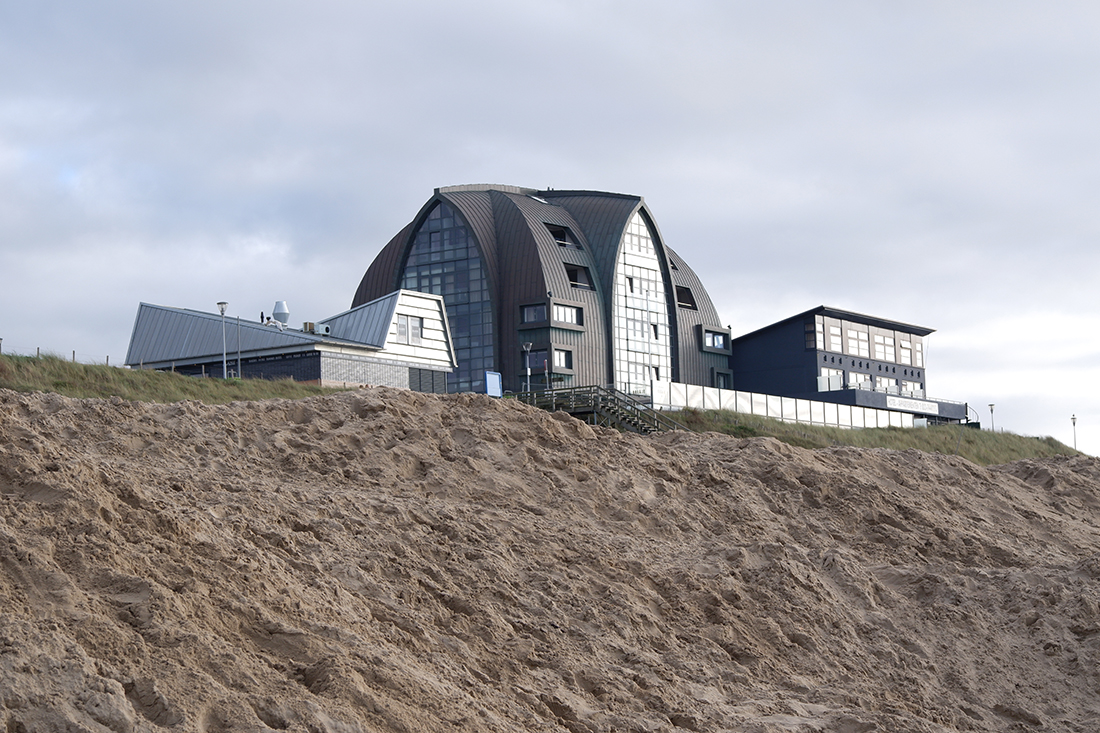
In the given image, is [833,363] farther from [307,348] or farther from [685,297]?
[307,348]

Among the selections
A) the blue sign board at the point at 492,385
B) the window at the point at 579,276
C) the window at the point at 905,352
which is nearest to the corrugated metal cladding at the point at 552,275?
the window at the point at 579,276

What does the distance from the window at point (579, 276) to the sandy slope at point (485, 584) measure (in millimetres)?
53274

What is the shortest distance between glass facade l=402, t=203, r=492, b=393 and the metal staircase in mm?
33183

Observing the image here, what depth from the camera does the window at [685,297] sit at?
80931 millimetres

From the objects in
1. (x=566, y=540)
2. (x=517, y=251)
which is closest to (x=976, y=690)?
(x=566, y=540)

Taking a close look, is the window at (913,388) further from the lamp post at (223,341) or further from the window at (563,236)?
the lamp post at (223,341)

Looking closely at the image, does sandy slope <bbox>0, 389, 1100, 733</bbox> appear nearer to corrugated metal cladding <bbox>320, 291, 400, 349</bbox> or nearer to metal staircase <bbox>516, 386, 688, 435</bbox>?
metal staircase <bbox>516, 386, 688, 435</bbox>

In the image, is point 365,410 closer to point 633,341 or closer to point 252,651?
point 252,651

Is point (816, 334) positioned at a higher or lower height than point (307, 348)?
higher

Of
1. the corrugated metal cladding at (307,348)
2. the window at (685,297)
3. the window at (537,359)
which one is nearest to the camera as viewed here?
the corrugated metal cladding at (307,348)

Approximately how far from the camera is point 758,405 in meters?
49.4

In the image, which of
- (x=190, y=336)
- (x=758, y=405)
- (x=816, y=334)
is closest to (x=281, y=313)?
(x=190, y=336)

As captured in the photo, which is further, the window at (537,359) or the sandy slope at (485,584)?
the window at (537,359)

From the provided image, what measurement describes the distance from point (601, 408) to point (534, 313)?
3567 cm
